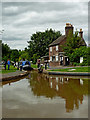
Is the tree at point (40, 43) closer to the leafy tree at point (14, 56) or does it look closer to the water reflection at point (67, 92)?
the leafy tree at point (14, 56)

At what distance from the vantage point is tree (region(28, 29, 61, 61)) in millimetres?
64500

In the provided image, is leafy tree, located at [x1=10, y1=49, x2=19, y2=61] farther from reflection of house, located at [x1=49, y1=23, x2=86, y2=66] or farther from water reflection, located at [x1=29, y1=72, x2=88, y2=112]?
water reflection, located at [x1=29, y1=72, x2=88, y2=112]

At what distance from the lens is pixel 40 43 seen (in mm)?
64938

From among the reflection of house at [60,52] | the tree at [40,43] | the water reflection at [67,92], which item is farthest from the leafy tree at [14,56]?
the water reflection at [67,92]

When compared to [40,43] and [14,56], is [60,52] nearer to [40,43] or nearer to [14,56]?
[40,43]

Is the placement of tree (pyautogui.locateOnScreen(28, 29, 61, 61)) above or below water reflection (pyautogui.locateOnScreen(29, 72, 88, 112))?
above

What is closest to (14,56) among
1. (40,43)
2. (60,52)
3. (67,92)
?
(40,43)

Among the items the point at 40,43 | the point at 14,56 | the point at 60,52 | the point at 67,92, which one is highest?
the point at 40,43

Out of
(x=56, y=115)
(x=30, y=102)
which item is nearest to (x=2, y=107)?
(x=30, y=102)

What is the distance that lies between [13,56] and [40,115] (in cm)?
9981

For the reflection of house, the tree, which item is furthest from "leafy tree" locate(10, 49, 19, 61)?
the reflection of house

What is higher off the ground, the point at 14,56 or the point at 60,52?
the point at 14,56

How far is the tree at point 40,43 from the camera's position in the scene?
6450 centimetres

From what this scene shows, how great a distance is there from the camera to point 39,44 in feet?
213
